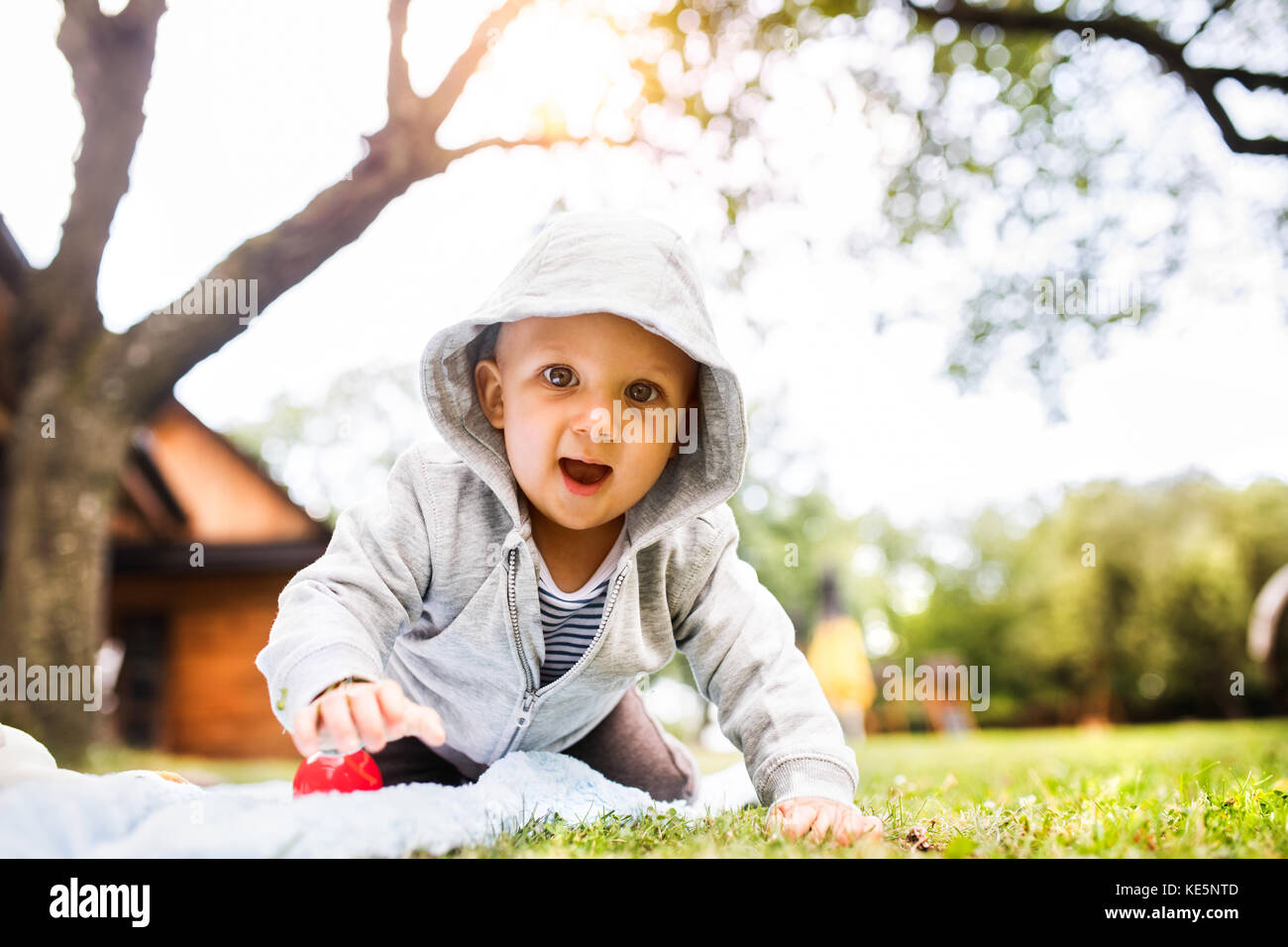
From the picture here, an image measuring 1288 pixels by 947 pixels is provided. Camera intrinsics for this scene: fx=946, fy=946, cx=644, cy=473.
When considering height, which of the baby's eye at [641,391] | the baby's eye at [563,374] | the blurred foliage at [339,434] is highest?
the blurred foliage at [339,434]

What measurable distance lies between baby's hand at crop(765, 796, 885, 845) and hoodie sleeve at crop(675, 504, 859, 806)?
0.16ft

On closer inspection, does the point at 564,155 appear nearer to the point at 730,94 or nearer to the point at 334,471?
the point at 730,94

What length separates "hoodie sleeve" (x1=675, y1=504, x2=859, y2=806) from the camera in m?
1.82

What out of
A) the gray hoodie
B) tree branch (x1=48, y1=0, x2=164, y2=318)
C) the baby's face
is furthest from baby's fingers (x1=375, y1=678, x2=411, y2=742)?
tree branch (x1=48, y1=0, x2=164, y2=318)

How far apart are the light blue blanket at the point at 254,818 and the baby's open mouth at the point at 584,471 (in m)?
0.58

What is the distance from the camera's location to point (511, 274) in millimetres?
1966

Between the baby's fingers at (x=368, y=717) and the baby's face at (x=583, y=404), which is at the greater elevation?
the baby's face at (x=583, y=404)

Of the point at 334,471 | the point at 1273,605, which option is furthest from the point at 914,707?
the point at 1273,605

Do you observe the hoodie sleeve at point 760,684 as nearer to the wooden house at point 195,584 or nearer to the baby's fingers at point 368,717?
the baby's fingers at point 368,717

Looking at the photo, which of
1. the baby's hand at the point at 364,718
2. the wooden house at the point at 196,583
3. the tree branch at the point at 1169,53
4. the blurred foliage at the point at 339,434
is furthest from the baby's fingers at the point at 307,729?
the wooden house at the point at 196,583

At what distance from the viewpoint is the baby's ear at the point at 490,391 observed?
203cm

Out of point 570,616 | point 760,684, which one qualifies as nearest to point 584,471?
point 570,616

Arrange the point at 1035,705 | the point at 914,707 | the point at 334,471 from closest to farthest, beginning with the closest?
the point at 334,471, the point at 914,707, the point at 1035,705

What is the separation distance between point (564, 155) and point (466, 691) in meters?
6.31
